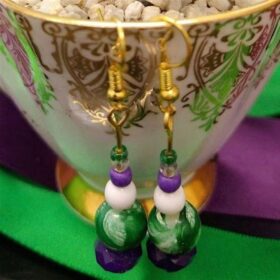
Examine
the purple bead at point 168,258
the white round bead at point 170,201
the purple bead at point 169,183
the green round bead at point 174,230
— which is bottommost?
the purple bead at point 168,258

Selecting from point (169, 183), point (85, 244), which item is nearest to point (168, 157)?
point (169, 183)

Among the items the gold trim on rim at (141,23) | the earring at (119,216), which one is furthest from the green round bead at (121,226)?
the gold trim on rim at (141,23)

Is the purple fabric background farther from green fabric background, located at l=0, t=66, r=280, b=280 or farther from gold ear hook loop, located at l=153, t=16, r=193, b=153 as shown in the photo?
gold ear hook loop, located at l=153, t=16, r=193, b=153

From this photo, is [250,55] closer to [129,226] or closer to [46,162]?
[129,226]

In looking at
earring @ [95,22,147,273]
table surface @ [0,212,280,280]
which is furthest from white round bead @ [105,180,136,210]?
table surface @ [0,212,280,280]

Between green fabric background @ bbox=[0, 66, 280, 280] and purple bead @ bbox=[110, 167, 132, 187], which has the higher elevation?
purple bead @ bbox=[110, 167, 132, 187]

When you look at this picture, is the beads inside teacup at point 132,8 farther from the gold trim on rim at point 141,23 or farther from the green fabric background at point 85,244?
the green fabric background at point 85,244

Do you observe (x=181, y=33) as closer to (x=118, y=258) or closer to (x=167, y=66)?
(x=167, y=66)
